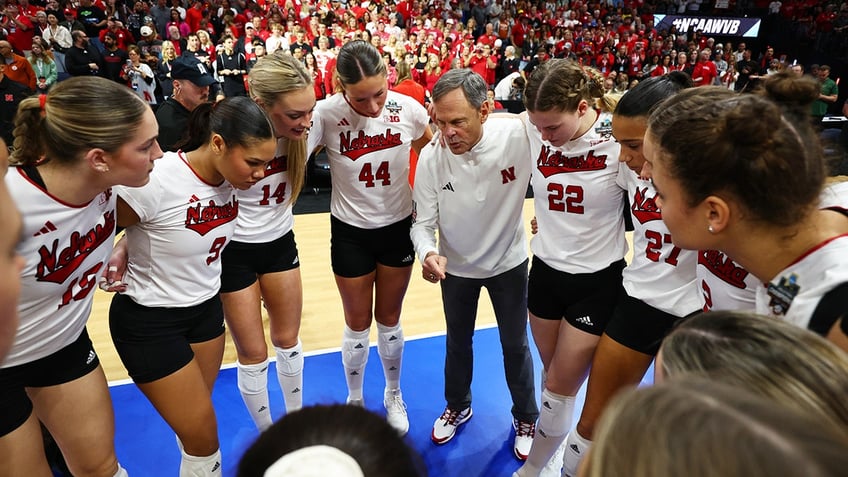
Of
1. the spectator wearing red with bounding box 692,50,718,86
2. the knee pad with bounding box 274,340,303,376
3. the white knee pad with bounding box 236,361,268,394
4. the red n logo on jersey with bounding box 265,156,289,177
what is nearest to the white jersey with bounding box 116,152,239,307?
the red n logo on jersey with bounding box 265,156,289,177

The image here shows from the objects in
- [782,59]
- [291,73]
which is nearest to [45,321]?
[291,73]

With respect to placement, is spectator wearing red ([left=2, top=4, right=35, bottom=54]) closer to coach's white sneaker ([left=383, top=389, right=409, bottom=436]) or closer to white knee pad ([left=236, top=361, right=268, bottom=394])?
white knee pad ([left=236, top=361, right=268, bottom=394])

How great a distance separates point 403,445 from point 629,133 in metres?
1.46

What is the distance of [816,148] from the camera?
1178mm

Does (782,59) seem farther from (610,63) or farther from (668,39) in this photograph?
(610,63)

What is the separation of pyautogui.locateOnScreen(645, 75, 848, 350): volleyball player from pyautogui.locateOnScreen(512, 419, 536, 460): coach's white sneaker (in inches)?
70.7

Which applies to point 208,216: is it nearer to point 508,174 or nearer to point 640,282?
point 508,174

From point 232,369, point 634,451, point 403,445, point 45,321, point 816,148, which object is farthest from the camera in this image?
point 232,369

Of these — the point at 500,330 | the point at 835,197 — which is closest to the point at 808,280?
the point at 835,197

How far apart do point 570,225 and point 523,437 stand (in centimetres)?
127

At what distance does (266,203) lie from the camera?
259 cm

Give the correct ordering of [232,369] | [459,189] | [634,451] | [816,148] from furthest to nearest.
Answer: [232,369] < [459,189] < [816,148] < [634,451]

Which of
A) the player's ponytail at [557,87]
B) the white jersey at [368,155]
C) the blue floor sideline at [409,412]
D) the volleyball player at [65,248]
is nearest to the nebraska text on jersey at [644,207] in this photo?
the player's ponytail at [557,87]

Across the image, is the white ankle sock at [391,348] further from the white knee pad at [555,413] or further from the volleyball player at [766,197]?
the volleyball player at [766,197]
